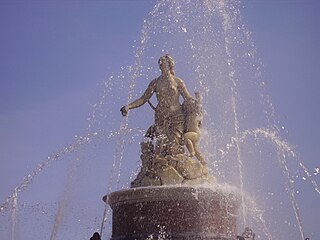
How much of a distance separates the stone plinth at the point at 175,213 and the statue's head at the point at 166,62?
12.8ft

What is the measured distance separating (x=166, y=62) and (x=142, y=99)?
1.16 meters

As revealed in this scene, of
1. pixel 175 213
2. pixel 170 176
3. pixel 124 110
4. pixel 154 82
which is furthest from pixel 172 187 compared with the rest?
pixel 154 82

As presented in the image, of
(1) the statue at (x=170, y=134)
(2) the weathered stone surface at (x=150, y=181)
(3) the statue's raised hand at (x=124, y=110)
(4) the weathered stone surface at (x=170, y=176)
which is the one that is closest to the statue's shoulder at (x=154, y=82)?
(1) the statue at (x=170, y=134)

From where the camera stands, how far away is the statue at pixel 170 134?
13625 millimetres

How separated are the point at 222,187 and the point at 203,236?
1.20 meters

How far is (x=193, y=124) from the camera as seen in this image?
14562mm

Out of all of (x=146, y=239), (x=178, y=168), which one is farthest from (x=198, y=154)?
(x=146, y=239)

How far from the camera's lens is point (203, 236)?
1252 cm

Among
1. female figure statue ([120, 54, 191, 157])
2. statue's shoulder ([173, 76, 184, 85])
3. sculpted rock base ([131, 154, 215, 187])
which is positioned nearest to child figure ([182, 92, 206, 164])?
female figure statue ([120, 54, 191, 157])

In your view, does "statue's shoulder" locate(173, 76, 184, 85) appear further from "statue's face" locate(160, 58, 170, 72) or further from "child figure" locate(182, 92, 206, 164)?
"child figure" locate(182, 92, 206, 164)

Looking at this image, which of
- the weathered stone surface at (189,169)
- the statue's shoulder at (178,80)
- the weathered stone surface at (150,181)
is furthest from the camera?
the statue's shoulder at (178,80)

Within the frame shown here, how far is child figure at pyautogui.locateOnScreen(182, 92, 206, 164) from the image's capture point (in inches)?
565

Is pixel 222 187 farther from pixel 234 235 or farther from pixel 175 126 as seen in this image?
pixel 175 126

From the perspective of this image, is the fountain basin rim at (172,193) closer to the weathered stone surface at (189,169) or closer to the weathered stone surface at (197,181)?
the weathered stone surface at (197,181)
